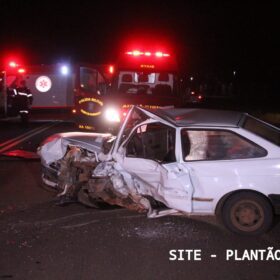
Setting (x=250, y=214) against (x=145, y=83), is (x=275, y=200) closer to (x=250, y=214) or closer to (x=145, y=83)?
(x=250, y=214)

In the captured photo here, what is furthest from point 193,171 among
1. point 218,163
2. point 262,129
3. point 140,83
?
point 140,83

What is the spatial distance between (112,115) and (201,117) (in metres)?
6.73

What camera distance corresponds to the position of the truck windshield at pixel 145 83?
13.9 metres

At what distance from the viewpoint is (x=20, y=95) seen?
22078 mm

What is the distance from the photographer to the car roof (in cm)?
659

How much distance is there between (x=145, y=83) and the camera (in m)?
14.3

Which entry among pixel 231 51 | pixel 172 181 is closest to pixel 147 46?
pixel 172 181

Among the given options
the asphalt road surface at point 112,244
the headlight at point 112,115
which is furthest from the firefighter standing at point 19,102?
the asphalt road surface at point 112,244

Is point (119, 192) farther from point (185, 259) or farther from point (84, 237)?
point (185, 259)

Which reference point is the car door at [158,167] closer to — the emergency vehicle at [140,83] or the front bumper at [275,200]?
the front bumper at [275,200]

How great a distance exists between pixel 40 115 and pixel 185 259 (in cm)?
2294

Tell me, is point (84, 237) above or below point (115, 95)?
below

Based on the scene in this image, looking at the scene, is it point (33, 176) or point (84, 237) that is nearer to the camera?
point (84, 237)

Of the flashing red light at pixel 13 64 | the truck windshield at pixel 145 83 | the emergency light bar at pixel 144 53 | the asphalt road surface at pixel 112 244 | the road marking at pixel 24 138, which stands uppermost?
the emergency light bar at pixel 144 53
